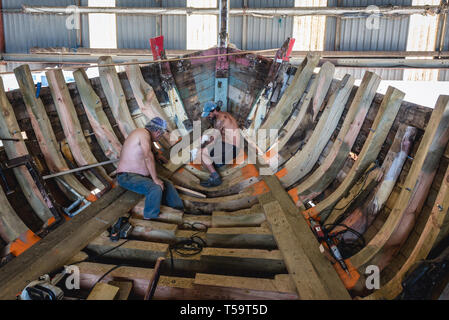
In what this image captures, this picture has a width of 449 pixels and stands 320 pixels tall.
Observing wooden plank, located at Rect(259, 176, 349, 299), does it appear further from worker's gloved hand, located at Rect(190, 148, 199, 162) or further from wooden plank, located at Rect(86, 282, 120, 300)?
worker's gloved hand, located at Rect(190, 148, 199, 162)

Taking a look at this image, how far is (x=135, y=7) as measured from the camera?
11422 millimetres

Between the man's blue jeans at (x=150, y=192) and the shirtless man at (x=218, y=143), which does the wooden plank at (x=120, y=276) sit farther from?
the shirtless man at (x=218, y=143)

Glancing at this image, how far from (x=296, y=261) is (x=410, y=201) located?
100 cm

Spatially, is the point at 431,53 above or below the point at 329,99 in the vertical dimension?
above

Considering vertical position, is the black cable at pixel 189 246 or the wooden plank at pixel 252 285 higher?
the wooden plank at pixel 252 285

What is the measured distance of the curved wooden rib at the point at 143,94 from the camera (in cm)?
465

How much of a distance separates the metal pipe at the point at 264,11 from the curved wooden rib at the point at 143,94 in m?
7.92

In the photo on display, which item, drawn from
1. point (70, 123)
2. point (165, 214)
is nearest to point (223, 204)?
point (165, 214)

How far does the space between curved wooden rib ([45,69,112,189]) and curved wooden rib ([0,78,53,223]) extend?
639 millimetres

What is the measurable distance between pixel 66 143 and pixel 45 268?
202 cm

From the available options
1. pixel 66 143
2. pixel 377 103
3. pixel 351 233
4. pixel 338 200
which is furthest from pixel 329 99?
pixel 66 143

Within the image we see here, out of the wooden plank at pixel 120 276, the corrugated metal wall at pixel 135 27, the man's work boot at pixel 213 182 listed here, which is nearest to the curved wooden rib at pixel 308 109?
the man's work boot at pixel 213 182

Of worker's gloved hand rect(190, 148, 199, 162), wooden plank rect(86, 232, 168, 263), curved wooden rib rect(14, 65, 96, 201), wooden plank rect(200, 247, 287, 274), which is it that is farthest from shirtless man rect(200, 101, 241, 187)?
wooden plank rect(200, 247, 287, 274)
